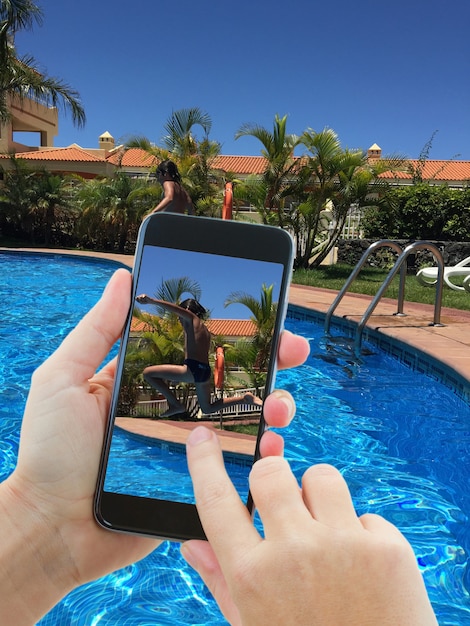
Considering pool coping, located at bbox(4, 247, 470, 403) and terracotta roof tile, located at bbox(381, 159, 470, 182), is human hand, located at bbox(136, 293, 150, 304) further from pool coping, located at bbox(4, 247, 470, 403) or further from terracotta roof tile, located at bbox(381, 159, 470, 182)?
terracotta roof tile, located at bbox(381, 159, 470, 182)

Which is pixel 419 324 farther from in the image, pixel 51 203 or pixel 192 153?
pixel 51 203

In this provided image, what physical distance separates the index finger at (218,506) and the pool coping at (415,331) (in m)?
4.78

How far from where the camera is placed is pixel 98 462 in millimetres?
1307

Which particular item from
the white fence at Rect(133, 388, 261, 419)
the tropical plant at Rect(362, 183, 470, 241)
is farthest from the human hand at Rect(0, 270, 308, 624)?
the tropical plant at Rect(362, 183, 470, 241)

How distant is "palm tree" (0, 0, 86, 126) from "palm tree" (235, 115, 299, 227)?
1206cm

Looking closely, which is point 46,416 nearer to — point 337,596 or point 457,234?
point 337,596

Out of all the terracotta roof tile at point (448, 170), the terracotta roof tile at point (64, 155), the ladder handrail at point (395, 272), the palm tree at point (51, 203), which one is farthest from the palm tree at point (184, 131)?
the terracotta roof tile at point (448, 170)

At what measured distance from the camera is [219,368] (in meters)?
1.44

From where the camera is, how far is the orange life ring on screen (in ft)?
4.66

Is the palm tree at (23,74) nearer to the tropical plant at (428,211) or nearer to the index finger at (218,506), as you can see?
the tropical plant at (428,211)

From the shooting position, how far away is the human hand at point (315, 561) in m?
0.65

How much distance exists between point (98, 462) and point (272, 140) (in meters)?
15.6

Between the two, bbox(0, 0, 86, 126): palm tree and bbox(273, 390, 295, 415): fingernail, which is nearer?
bbox(273, 390, 295, 415): fingernail

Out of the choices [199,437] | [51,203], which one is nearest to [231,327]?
[199,437]
